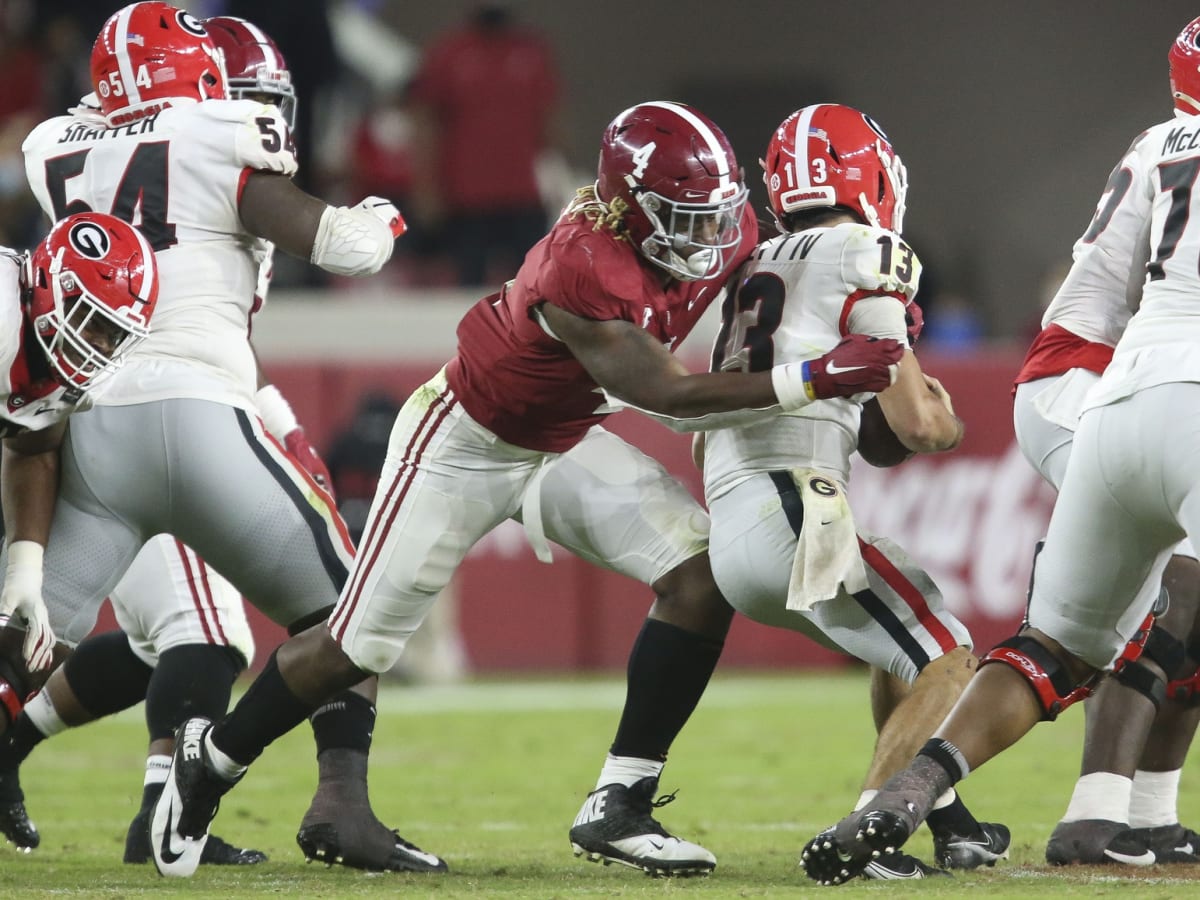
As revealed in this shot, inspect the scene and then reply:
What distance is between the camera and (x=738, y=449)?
167 inches

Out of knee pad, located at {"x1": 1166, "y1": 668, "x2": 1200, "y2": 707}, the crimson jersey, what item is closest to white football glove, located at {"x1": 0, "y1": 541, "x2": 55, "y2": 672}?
the crimson jersey

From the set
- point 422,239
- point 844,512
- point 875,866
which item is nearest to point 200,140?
point 844,512

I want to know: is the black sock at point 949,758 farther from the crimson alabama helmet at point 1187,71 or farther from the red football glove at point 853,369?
the crimson alabama helmet at point 1187,71

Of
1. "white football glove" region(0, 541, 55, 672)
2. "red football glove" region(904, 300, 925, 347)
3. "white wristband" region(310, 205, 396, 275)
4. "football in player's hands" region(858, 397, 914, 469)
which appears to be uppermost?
"white wristband" region(310, 205, 396, 275)

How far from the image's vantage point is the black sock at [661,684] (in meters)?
4.28

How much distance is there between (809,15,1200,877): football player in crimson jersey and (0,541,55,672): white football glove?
1751 millimetres

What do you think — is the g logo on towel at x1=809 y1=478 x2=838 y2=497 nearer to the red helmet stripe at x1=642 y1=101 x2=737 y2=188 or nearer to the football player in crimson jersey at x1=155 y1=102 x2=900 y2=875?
the football player in crimson jersey at x1=155 y1=102 x2=900 y2=875

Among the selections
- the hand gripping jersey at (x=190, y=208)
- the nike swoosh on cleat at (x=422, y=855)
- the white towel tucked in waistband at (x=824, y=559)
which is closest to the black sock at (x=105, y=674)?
the hand gripping jersey at (x=190, y=208)

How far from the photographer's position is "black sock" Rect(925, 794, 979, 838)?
4188 millimetres

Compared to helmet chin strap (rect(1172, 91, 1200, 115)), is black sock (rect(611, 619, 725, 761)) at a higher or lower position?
lower

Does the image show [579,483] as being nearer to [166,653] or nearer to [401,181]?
[166,653]

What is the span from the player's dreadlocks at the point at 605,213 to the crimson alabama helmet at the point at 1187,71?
3.95 feet

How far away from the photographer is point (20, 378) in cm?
407

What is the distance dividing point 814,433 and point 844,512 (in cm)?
24
